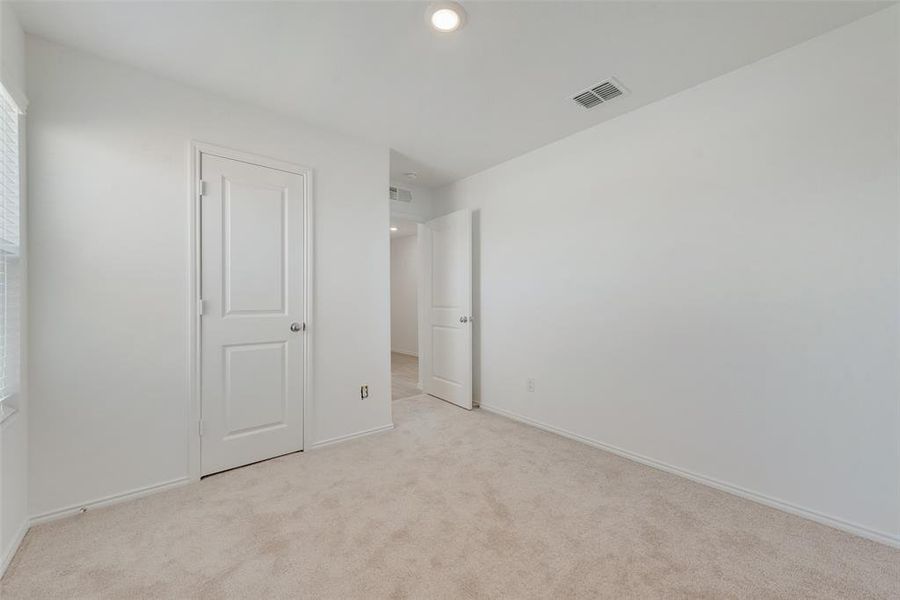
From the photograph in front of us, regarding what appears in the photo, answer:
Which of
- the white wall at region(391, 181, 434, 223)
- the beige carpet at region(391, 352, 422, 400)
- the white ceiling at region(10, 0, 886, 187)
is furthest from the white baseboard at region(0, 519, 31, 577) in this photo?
the white wall at region(391, 181, 434, 223)

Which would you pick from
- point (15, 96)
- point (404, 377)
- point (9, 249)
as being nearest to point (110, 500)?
point (9, 249)

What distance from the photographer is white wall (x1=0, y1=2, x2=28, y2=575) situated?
1.56 meters

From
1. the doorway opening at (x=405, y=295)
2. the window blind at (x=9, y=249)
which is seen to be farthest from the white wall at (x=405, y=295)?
the window blind at (x=9, y=249)

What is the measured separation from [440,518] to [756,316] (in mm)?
2064

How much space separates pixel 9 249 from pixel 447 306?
3110mm

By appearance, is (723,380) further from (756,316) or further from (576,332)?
(576,332)

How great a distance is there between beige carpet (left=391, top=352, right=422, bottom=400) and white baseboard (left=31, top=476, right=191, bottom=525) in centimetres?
224

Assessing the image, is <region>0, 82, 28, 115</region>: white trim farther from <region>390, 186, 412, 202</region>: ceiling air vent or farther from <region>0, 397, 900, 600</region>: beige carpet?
<region>390, 186, 412, 202</region>: ceiling air vent

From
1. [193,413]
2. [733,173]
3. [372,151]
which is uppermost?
[372,151]

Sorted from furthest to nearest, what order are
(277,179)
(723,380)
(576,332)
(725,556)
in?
(576,332), (277,179), (723,380), (725,556)

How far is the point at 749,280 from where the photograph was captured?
2.10 metres

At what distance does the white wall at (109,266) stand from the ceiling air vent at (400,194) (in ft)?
5.41

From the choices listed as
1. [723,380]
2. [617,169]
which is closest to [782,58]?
[617,169]

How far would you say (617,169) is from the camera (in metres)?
2.71
